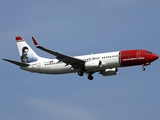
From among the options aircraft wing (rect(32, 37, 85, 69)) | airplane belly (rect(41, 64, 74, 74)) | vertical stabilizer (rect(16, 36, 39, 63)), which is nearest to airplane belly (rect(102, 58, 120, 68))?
aircraft wing (rect(32, 37, 85, 69))

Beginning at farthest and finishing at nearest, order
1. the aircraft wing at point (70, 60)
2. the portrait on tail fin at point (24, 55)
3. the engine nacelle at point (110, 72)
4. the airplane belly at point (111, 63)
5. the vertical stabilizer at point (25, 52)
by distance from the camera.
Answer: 1. the portrait on tail fin at point (24, 55)
2. the vertical stabilizer at point (25, 52)
3. the engine nacelle at point (110, 72)
4. the aircraft wing at point (70, 60)
5. the airplane belly at point (111, 63)

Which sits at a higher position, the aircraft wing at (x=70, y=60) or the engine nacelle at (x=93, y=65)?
the aircraft wing at (x=70, y=60)

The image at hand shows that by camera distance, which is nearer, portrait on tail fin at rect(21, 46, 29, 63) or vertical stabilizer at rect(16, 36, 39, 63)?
vertical stabilizer at rect(16, 36, 39, 63)

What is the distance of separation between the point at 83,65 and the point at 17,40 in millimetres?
17332

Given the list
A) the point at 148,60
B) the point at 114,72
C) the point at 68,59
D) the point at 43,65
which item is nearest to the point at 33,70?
the point at 43,65

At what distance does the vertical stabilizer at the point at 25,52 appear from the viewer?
292 feet

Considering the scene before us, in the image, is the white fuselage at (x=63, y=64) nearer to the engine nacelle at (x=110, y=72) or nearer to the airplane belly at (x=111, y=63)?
the airplane belly at (x=111, y=63)

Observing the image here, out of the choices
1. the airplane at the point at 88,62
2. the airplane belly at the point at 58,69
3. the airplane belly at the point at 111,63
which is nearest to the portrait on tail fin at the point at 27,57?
the airplane at the point at 88,62

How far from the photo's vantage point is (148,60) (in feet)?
259

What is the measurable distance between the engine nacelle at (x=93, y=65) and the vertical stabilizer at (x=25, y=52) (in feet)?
38.2

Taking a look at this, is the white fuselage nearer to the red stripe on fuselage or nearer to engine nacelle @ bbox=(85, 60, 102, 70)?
engine nacelle @ bbox=(85, 60, 102, 70)

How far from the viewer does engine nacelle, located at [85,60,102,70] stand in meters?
79.5

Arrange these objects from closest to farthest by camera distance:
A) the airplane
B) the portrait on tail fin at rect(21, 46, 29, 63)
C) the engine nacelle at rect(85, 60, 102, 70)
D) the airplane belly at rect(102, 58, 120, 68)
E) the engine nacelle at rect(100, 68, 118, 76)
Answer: the airplane → the airplane belly at rect(102, 58, 120, 68) → the engine nacelle at rect(85, 60, 102, 70) → the engine nacelle at rect(100, 68, 118, 76) → the portrait on tail fin at rect(21, 46, 29, 63)

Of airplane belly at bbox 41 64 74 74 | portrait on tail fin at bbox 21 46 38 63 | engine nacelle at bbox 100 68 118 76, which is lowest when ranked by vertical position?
engine nacelle at bbox 100 68 118 76
